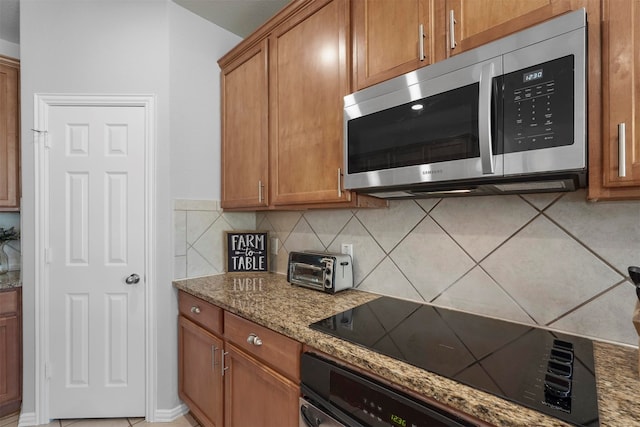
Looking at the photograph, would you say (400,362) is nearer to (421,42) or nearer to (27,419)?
(421,42)

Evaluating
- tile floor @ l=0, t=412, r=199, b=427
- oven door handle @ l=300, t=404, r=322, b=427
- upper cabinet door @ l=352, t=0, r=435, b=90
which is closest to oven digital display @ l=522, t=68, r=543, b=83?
upper cabinet door @ l=352, t=0, r=435, b=90

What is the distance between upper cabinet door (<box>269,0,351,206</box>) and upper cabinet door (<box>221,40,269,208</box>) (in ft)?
0.28

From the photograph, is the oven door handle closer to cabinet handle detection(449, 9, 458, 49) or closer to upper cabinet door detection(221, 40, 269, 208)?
upper cabinet door detection(221, 40, 269, 208)

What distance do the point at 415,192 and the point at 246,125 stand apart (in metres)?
1.23

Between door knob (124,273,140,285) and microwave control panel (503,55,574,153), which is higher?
microwave control panel (503,55,574,153)

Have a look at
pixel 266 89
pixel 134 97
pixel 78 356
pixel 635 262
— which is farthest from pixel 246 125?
pixel 635 262

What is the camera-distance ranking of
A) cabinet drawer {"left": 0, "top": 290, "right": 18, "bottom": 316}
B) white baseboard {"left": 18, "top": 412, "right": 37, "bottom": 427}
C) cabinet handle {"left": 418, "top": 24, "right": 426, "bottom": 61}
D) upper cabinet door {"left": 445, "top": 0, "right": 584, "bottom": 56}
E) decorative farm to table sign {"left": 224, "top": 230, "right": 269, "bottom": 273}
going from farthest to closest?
decorative farm to table sign {"left": 224, "top": 230, "right": 269, "bottom": 273}, cabinet drawer {"left": 0, "top": 290, "right": 18, "bottom": 316}, white baseboard {"left": 18, "top": 412, "right": 37, "bottom": 427}, cabinet handle {"left": 418, "top": 24, "right": 426, "bottom": 61}, upper cabinet door {"left": 445, "top": 0, "right": 584, "bottom": 56}

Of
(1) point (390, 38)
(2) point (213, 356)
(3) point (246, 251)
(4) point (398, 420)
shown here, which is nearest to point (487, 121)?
(1) point (390, 38)

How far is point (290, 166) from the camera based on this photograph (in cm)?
168

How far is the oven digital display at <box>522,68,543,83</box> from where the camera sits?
857mm

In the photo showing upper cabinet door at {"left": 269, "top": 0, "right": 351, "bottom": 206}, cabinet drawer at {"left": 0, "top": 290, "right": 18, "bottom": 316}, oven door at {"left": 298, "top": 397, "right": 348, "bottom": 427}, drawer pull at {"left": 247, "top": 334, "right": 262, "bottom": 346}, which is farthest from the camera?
cabinet drawer at {"left": 0, "top": 290, "right": 18, "bottom": 316}

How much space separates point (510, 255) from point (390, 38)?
0.98 metres

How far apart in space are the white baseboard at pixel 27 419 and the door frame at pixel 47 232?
0.03 meters

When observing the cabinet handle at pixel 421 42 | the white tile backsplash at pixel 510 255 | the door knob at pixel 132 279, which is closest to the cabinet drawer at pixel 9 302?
the door knob at pixel 132 279
